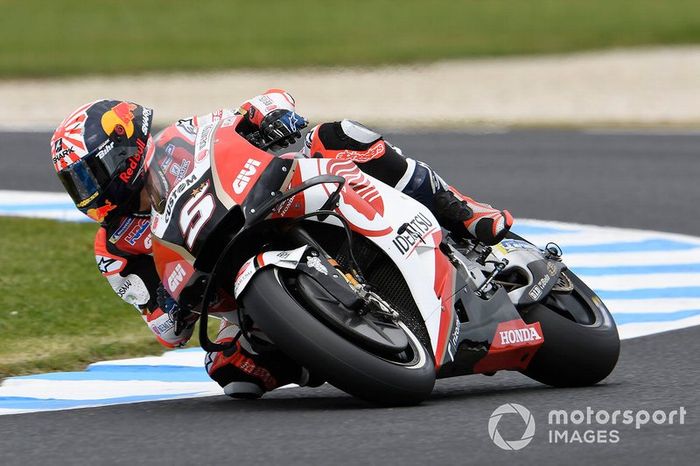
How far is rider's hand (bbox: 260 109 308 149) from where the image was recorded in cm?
574

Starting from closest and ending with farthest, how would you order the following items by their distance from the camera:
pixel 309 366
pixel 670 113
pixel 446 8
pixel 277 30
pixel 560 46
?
pixel 309 366
pixel 670 113
pixel 560 46
pixel 277 30
pixel 446 8

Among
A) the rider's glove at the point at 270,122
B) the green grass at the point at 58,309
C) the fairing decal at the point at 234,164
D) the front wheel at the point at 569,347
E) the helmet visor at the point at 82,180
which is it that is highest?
the front wheel at the point at 569,347

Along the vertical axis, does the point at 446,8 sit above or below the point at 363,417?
above

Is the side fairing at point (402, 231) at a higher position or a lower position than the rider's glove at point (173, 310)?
higher

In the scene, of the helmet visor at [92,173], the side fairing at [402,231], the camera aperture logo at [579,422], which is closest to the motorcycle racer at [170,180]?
the helmet visor at [92,173]

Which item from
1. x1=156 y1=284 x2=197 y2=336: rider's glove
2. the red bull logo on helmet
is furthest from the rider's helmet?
x1=156 y1=284 x2=197 y2=336: rider's glove

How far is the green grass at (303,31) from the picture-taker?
74.4 feet

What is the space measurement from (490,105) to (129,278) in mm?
13073

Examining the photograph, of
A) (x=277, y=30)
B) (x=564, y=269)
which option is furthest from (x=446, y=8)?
(x=564, y=269)

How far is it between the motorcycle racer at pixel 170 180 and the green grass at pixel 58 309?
3.77 feet

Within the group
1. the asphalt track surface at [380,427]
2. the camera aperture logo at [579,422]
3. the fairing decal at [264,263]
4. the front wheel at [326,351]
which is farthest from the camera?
the fairing decal at [264,263]

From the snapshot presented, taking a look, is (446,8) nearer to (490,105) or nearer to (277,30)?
(277,30)

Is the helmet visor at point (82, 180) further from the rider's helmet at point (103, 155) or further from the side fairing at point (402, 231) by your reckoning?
the side fairing at point (402, 231)

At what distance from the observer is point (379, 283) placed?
17.9ft
